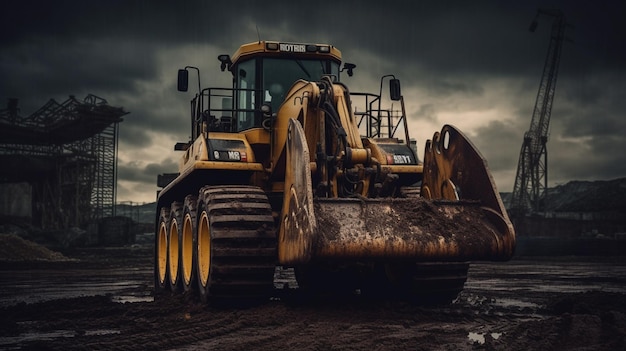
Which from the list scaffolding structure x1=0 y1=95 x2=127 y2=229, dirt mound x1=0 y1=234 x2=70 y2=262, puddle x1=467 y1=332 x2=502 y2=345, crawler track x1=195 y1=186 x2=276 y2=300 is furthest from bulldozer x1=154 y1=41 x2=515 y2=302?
scaffolding structure x1=0 y1=95 x2=127 y2=229

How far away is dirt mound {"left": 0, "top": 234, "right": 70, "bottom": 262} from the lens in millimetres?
29253

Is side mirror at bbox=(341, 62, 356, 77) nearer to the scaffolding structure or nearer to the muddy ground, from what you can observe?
the muddy ground

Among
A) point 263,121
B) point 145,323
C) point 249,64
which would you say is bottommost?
point 145,323

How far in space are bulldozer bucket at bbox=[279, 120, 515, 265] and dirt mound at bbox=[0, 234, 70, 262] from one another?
2375 centimetres

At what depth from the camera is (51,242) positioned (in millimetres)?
42375

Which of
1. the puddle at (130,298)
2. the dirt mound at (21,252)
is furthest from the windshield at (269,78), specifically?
the dirt mound at (21,252)

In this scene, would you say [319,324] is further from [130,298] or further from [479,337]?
[130,298]

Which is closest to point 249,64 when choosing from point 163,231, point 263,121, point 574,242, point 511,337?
point 263,121

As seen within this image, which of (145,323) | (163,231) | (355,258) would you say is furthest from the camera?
(163,231)

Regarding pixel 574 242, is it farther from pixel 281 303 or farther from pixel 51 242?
pixel 51 242

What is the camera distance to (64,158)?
1826 inches

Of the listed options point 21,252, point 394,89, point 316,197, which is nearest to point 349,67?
point 394,89

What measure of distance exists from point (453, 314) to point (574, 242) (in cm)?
2405

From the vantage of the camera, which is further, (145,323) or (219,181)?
(219,181)
